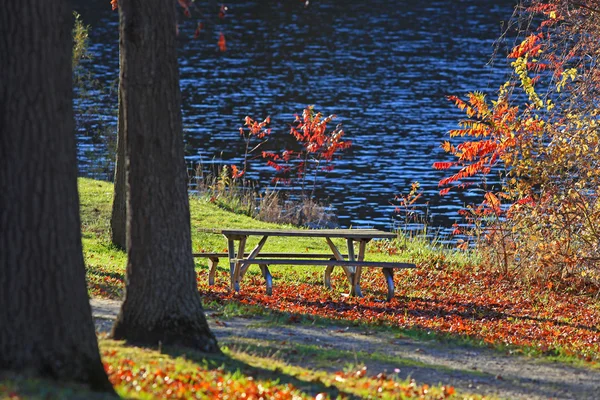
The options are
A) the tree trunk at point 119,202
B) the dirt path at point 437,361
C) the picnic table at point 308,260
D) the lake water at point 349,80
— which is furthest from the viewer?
the lake water at point 349,80

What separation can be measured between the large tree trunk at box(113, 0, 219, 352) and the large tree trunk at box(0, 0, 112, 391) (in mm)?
1332

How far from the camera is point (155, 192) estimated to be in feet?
26.6

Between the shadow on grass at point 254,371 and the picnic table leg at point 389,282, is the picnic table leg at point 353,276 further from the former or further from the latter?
the shadow on grass at point 254,371

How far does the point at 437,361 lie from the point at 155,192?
3.18 m

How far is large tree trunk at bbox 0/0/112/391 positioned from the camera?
666 cm

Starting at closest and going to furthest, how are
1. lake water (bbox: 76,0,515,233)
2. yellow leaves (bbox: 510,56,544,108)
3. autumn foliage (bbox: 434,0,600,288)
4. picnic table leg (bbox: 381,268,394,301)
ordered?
Result: picnic table leg (bbox: 381,268,394,301) < autumn foliage (bbox: 434,0,600,288) < yellow leaves (bbox: 510,56,544,108) < lake water (bbox: 76,0,515,233)

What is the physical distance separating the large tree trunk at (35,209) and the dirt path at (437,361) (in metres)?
2.31

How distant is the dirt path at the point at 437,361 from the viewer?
8516 mm

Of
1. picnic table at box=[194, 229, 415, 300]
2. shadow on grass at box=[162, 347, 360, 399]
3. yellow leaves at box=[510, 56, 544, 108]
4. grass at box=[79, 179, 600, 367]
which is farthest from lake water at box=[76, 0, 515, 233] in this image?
shadow on grass at box=[162, 347, 360, 399]

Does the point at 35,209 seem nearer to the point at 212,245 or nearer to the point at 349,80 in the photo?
the point at 212,245

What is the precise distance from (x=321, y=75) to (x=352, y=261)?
111ft

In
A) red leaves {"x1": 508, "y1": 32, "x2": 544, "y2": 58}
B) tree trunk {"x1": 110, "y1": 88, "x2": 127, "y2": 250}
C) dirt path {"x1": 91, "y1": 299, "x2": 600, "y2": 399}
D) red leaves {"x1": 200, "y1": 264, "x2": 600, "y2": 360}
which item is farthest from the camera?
tree trunk {"x1": 110, "y1": 88, "x2": 127, "y2": 250}

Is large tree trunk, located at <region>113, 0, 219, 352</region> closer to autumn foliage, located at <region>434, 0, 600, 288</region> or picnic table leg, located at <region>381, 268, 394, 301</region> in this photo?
picnic table leg, located at <region>381, 268, 394, 301</region>

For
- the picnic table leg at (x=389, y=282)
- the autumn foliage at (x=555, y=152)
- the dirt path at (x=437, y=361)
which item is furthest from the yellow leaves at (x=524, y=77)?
the dirt path at (x=437, y=361)
